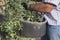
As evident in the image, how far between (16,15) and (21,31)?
0.30m

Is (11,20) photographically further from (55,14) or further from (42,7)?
(55,14)

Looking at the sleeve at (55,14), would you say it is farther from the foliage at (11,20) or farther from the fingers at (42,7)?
the foliage at (11,20)

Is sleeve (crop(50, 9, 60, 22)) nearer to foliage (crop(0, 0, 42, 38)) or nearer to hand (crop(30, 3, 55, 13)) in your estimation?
hand (crop(30, 3, 55, 13))

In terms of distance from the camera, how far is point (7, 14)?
3.79 m

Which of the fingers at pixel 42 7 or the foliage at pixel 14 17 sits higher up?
the fingers at pixel 42 7

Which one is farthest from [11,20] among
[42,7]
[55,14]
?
[55,14]

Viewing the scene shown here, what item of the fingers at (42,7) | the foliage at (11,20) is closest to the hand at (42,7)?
the fingers at (42,7)

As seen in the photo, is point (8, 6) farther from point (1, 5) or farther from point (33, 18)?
point (33, 18)

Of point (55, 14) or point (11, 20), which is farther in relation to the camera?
point (55, 14)

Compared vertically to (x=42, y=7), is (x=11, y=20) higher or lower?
lower

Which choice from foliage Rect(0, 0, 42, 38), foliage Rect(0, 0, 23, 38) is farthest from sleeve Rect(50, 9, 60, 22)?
foliage Rect(0, 0, 23, 38)

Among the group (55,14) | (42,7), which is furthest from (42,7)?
(55,14)

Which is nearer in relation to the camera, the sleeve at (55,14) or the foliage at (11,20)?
the foliage at (11,20)

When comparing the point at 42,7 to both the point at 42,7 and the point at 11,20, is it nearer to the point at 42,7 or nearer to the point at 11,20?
the point at 42,7
